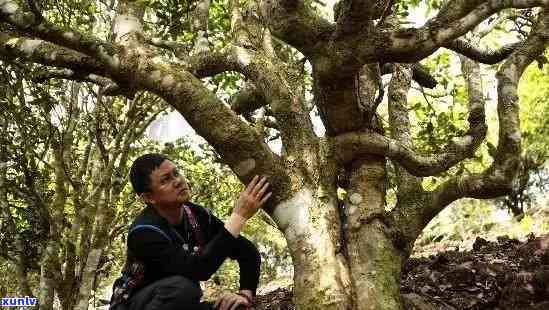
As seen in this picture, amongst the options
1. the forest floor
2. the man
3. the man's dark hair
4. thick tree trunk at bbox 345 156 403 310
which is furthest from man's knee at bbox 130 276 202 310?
the forest floor

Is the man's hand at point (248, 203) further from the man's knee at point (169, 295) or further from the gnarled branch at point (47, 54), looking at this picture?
the gnarled branch at point (47, 54)

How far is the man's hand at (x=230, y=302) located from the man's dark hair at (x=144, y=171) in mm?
1051

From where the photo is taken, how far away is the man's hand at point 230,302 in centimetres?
380

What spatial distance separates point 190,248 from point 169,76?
151 centimetres

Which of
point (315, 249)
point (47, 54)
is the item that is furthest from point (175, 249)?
point (47, 54)

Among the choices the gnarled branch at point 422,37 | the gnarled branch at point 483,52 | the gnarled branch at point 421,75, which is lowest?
the gnarled branch at point 422,37

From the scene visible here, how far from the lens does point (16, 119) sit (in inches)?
283

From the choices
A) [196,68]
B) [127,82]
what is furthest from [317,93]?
[127,82]

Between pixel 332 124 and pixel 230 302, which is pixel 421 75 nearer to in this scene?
pixel 332 124

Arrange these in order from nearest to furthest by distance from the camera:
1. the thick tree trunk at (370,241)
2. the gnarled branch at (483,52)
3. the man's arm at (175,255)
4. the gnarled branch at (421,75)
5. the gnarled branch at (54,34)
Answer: the man's arm at (175,255) → the thick tree trunk at (370,241) → the gnarled branch at (54,34) → the gnarled branch at (483,52) → the gnarled branch at (421,75)

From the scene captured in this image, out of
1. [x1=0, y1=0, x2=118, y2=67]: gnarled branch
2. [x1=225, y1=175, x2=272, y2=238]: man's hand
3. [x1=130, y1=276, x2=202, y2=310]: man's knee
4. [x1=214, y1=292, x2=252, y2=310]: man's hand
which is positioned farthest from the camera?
[x1=0, y1=0, x2=118, y2=67]: gnarled branch

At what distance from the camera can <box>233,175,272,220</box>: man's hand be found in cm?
382

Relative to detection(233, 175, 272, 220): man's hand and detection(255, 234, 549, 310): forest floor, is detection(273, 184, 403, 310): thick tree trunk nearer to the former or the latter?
detection(233, 175, 272, 220): man's hand

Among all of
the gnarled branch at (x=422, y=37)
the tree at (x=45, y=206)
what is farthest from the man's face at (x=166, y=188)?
the tree at (x=45, y=206)
